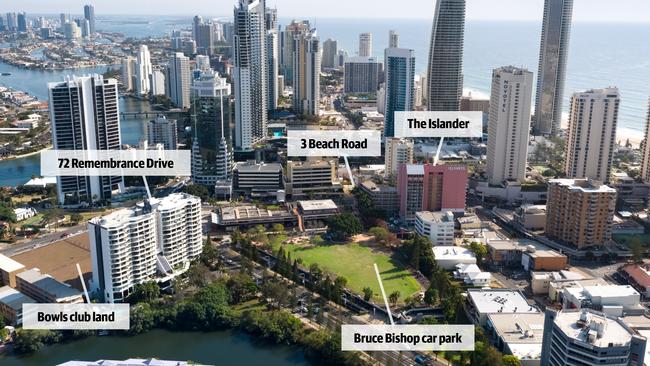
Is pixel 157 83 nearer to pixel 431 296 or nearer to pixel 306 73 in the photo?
pixel 306 73

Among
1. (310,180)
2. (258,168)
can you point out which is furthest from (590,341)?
(258,168)

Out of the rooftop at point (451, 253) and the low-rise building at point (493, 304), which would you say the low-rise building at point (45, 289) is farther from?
the rooftop at point (451, 253)

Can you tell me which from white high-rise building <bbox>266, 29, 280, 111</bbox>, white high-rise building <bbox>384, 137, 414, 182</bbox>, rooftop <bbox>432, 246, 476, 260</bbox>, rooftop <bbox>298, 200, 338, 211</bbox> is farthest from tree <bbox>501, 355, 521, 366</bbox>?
white high-rise building <bbox>266, 29, 280, 111</bbox>

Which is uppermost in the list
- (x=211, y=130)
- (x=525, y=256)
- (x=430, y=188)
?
(x=211, y=130)

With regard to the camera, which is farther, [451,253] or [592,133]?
[592,133]

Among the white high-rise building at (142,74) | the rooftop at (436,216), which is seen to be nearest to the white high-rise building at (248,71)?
the rooftop at (436,216)

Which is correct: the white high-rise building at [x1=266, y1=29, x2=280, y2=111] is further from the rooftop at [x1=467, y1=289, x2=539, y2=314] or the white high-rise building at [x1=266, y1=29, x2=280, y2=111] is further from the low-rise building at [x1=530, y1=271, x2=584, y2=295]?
the rooftop at [x1=467, y1=289, x2=539, y2=314]

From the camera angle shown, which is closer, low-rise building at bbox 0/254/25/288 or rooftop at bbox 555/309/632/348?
rooftop at bbox 555/309/632/348
